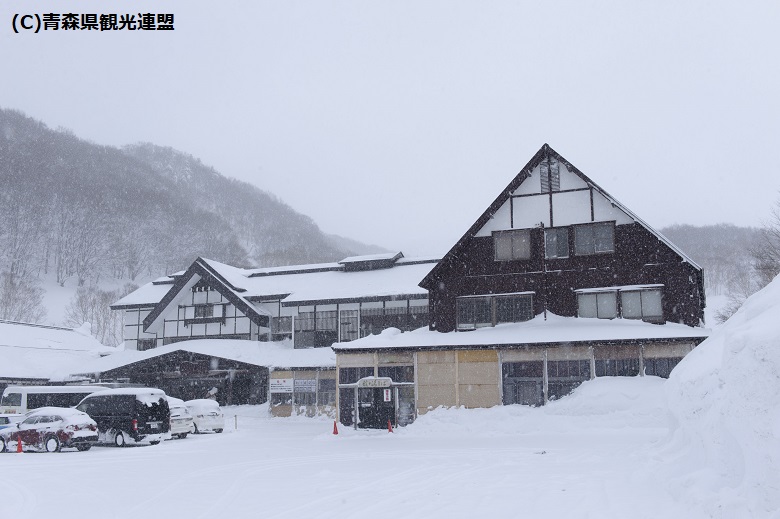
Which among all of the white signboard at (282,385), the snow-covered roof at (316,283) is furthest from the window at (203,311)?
the white signboard at (282,385)

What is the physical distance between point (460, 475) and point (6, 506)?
836cm

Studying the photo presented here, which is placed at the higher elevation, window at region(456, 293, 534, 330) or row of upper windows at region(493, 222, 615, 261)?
row of upper windows at region(493, 222, 615, 261)

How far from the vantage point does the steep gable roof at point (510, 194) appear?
27.5 m

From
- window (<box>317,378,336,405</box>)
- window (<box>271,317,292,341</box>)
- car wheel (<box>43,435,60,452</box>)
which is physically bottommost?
car wheel (<box>43,435,60,452</box>)

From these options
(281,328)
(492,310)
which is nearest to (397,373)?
(492,310)

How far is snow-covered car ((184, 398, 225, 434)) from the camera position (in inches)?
1118

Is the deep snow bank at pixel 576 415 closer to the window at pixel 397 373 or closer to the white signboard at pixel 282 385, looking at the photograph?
the window at pixel 397 373

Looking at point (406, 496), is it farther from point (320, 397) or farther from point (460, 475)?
point (320, 397)

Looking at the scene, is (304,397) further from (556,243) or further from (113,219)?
(113,219)

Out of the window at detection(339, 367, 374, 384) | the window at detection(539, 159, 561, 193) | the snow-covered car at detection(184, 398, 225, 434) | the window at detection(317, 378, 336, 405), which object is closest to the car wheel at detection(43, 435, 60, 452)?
the snow-covered car at detection(184, 398, 225, 434)

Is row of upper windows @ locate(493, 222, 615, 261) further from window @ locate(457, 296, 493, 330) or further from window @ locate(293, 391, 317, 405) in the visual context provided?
window @ locate(293, 391, 317, 405)

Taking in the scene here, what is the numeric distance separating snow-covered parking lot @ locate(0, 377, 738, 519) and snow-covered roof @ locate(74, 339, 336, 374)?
32.3 ft

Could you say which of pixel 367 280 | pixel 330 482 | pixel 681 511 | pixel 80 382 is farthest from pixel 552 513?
pixel 80 382

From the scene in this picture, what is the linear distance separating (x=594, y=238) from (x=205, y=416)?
721 inches
